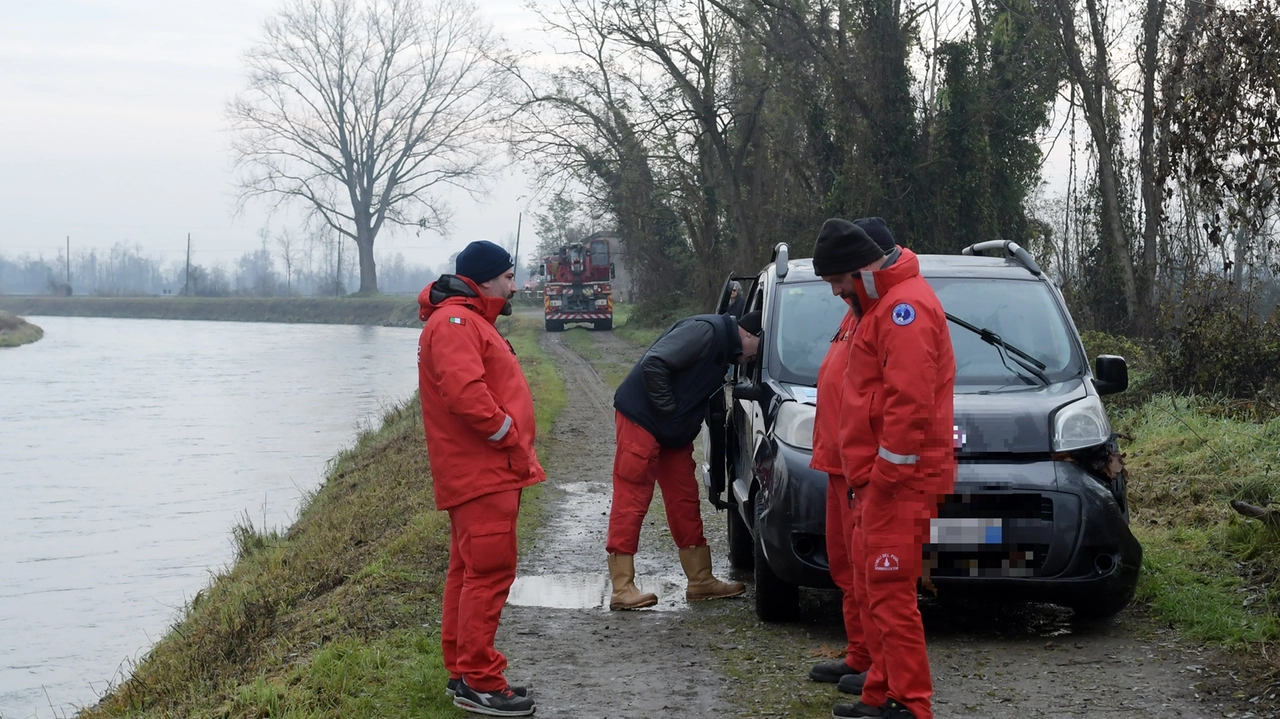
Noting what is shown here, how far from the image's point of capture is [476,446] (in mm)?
4863

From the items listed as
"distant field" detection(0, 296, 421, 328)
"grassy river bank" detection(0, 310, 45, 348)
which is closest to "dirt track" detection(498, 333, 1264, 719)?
"grassy river bank" detection(0, 310, 45, 348)

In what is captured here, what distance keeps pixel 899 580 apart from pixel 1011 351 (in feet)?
7.70

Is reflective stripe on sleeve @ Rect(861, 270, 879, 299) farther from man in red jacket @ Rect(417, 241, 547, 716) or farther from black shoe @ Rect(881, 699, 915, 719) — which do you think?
black shoe @ Rect(881, 699, 915, 719)

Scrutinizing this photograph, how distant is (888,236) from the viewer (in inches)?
190

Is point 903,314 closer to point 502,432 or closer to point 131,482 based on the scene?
point 502,432

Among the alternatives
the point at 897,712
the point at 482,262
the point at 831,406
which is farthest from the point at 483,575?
the point at 897,712

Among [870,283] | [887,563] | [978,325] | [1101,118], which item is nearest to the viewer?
[887,563]

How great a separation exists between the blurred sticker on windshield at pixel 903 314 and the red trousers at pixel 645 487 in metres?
2.64

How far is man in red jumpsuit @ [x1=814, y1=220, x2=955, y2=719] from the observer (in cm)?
430

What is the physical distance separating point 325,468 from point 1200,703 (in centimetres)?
1414

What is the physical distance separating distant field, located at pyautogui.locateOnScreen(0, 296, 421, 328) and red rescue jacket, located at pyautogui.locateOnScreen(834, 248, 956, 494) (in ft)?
205

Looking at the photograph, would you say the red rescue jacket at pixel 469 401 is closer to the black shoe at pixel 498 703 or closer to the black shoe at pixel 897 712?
the black shoe at pixel 498 703

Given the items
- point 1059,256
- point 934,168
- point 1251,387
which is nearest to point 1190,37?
point 1251,387

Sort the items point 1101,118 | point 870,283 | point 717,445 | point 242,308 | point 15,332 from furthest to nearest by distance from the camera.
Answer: point 242,308 < point 15,332 < point 1101,118 < point 717,445 < point 870,283
